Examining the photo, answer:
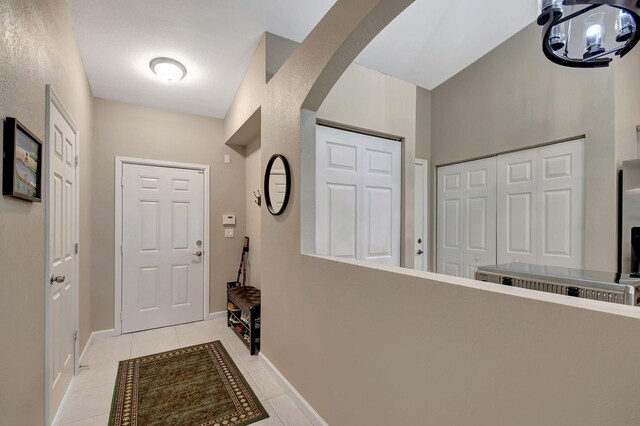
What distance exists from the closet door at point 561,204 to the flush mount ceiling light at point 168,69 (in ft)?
12.5

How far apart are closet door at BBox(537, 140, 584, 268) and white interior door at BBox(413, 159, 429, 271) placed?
53.1 inches

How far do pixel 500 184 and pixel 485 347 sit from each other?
10.2 feet

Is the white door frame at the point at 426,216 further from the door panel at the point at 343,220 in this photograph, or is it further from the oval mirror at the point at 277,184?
the oval mirror at the point at 277,184

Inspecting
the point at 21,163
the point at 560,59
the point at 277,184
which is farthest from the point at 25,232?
the point at 560,59

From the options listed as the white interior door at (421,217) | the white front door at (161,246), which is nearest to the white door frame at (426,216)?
the white interior door at (421,217)

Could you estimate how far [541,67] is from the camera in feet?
9.89

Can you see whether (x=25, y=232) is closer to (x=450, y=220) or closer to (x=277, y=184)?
(x=277, y=184)

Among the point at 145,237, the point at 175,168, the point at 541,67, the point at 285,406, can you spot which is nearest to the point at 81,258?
the point at 145,237

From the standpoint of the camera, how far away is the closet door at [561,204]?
2.74m

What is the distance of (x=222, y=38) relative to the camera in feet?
8.30

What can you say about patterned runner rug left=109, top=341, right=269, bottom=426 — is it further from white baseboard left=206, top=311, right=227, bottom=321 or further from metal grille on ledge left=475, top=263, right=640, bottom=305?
metal grille on ledge left=475, top=263, right=640, bottom=305

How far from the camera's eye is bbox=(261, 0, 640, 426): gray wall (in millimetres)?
689

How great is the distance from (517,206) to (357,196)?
1970mm

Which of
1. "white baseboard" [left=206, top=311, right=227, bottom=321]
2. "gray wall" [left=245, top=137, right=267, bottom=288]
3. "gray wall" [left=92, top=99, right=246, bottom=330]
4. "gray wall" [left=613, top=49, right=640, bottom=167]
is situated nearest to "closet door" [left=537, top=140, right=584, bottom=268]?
"gray wall" [left=613, top=49, right=640, bottom=167]
